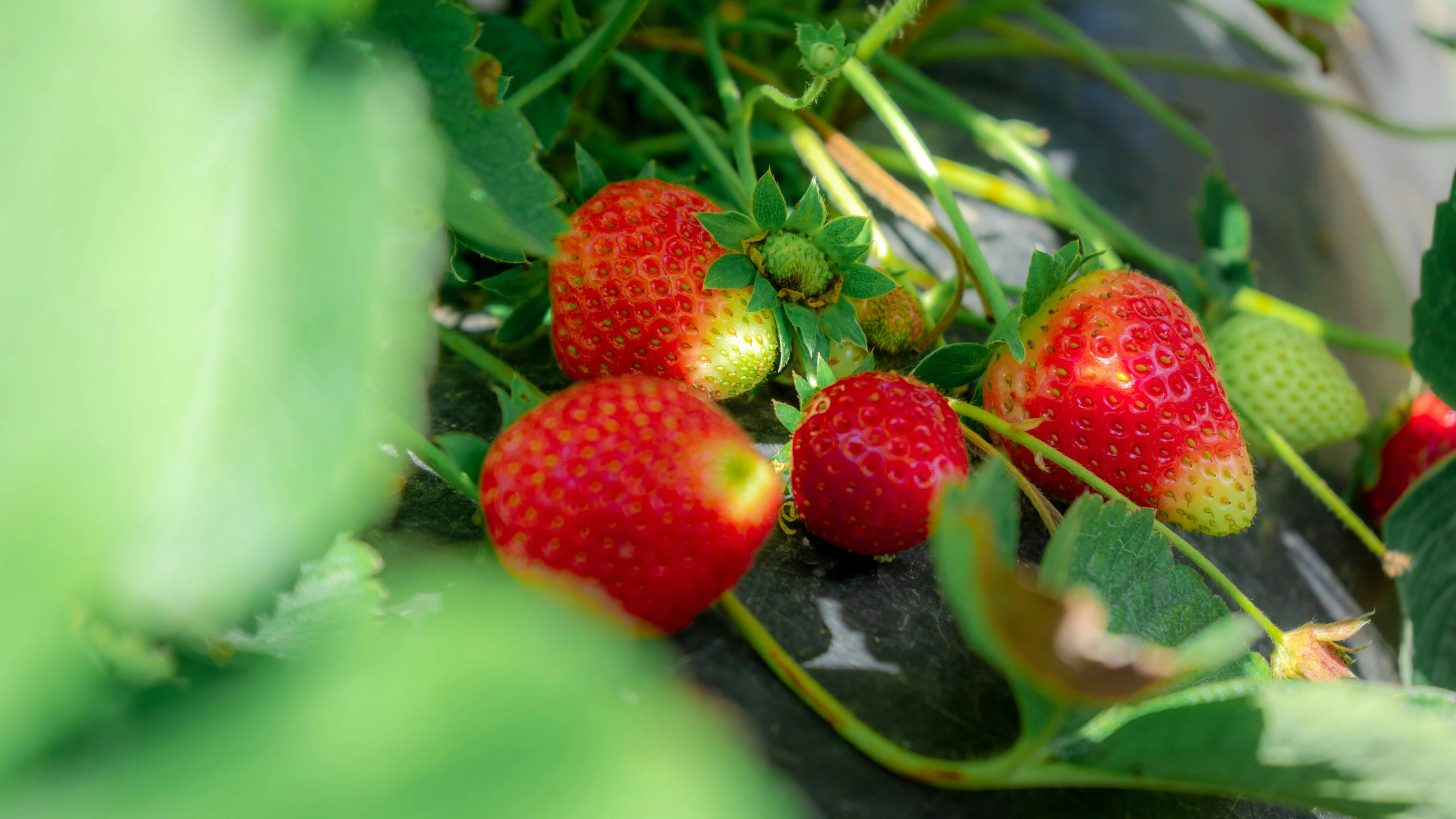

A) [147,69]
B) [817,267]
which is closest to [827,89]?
[817,267]

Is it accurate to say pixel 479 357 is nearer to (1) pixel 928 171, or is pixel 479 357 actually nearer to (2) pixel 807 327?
(2) pixel 807 327

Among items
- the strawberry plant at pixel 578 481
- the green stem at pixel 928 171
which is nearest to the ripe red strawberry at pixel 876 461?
the strawberry plant at pixel 578 481

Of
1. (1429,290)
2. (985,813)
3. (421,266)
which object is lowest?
(985,813)

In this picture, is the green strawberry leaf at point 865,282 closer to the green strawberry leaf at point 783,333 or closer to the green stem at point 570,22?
the green strawberry leaf at point 783,333

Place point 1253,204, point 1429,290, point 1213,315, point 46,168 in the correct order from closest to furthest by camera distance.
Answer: point 46,168, point 1429,290, point 1213,315, point 1253,204

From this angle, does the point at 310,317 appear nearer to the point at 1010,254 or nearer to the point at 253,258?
the point at 253,258

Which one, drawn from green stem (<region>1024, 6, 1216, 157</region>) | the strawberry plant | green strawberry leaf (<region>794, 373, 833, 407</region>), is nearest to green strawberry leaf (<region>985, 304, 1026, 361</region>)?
the strawberry plant
